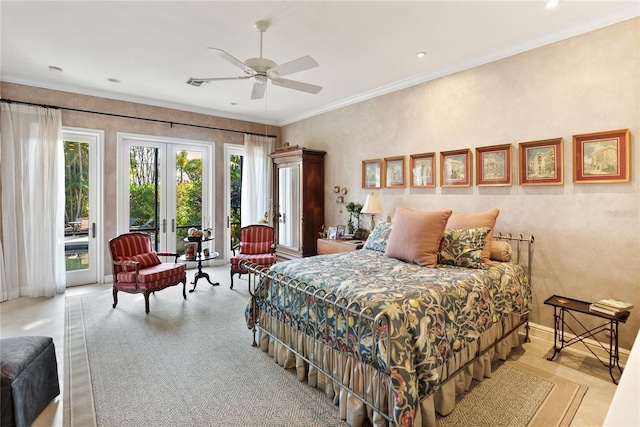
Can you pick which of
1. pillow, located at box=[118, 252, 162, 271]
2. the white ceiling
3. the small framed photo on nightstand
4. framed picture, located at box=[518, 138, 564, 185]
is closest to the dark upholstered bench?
pillow, located at box=[118, 252, 162, 271]

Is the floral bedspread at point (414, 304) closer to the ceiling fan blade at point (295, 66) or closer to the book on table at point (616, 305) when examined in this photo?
the book on table at point (616, 305)

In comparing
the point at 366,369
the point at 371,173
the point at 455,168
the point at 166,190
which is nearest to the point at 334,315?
the point at 366,369

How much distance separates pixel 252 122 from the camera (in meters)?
6.59

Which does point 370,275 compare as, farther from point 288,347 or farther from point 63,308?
point 63,308

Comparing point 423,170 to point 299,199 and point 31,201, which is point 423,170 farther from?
point 31,201

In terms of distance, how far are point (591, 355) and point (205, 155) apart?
596 cm

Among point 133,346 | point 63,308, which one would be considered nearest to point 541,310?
point 133,346

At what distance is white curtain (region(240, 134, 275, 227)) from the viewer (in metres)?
6.35

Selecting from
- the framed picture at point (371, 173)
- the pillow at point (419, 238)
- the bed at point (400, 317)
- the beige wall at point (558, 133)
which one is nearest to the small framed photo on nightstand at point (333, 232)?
the framed picture at point (371, 173)

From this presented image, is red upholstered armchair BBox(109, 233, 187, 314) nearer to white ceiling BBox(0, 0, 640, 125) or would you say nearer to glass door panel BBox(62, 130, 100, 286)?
glass door panel BBox(62, 130, 100, 286)

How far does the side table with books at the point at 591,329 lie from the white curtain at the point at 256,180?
189 inches

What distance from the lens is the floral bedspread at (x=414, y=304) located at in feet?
5.88

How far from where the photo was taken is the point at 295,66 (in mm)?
2740

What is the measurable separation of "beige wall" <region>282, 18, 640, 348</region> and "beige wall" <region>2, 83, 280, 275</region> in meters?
3.57
